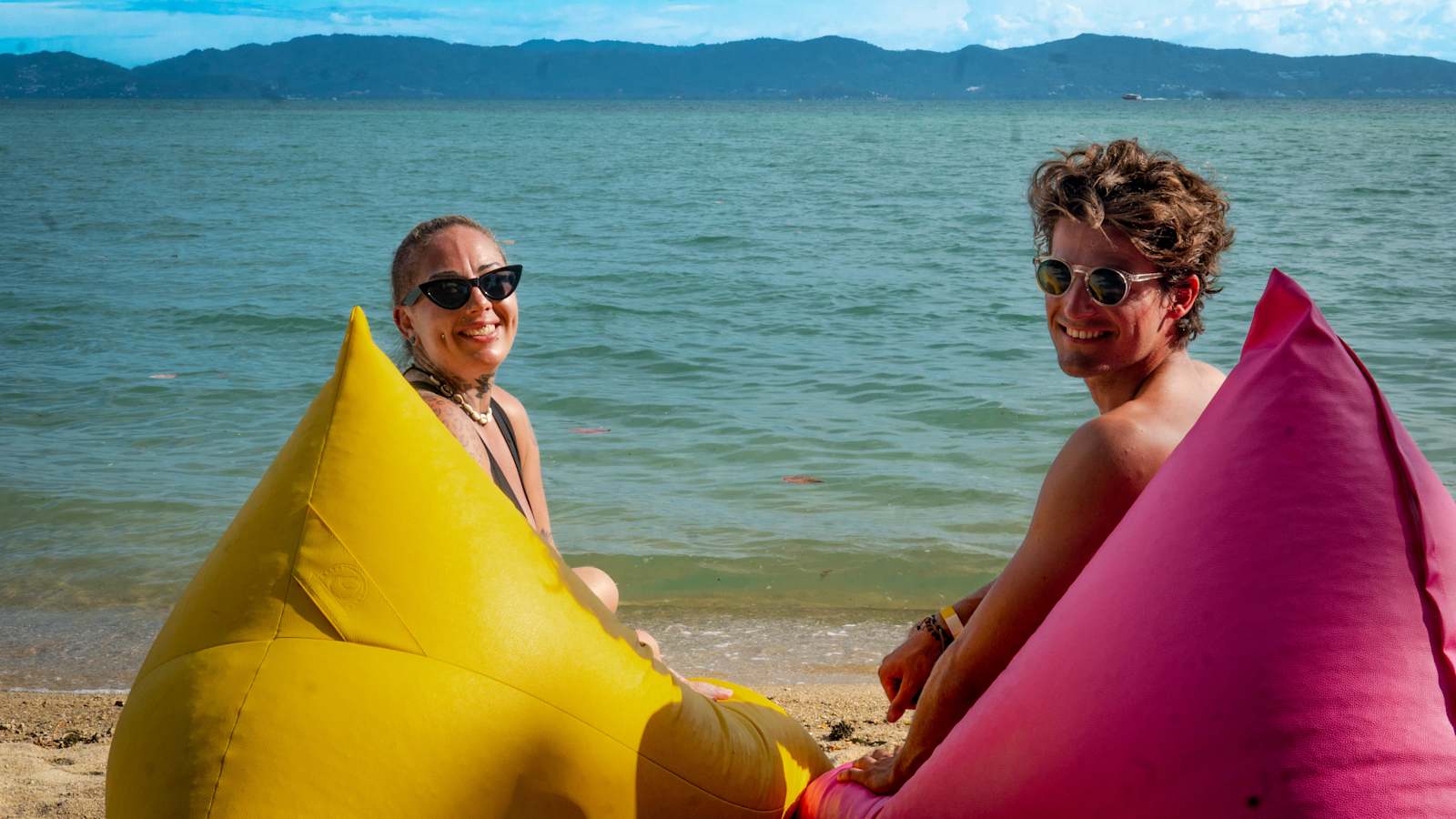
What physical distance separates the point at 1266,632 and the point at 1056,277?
87 cm

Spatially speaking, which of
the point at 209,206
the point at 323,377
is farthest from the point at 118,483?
the point at 209,206

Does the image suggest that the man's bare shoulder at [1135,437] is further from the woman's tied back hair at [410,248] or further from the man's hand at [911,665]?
the woman's tied back hair at [410,248]

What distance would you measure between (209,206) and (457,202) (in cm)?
431

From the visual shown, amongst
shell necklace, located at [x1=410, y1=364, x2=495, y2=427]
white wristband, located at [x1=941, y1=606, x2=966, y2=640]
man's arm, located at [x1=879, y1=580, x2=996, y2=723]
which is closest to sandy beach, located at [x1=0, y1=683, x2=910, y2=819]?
man's arm, located at [x1=879, y1=580, x2=996, y2=723]

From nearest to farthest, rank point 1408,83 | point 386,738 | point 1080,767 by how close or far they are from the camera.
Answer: point 1080,767 → point 386,738 → point 1408,83

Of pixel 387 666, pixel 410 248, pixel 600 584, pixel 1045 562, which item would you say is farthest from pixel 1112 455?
pixel 410 248

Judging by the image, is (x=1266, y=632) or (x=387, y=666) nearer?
(x=1266, y=632)

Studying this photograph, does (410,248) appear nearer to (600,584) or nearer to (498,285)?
(498,285)

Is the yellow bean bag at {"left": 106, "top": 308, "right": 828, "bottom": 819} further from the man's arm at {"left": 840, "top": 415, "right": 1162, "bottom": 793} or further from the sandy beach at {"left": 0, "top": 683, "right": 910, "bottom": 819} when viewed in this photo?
the sandy beach at {"left": 0, "top": 683, "right": 910, "bottom": 819}

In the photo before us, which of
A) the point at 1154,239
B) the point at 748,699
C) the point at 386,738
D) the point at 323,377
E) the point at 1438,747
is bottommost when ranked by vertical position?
the point at 323,377

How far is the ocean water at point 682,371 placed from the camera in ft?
17.3

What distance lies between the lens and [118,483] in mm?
6570

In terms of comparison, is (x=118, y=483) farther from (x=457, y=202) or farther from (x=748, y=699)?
(x=457, y=202)

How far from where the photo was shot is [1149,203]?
7.23 feet
